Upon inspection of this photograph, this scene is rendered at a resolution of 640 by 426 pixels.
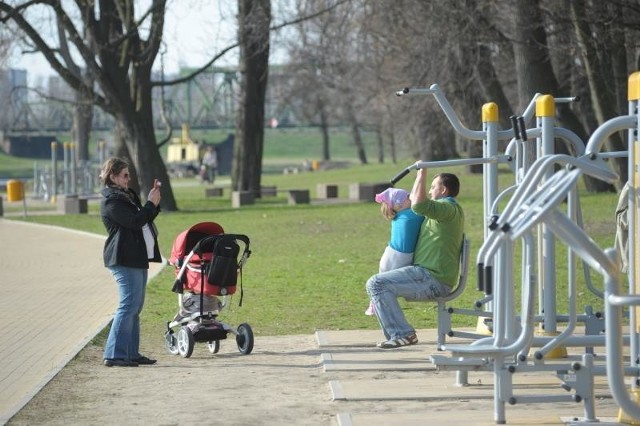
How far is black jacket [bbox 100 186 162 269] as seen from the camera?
11.0 m

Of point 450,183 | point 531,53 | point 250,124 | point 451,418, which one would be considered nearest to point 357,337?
point 450,183

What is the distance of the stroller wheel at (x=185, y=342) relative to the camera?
11.4m

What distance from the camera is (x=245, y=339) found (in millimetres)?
11547

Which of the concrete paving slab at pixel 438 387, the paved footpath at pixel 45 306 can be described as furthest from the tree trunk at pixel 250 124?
the concrete paving slab at pixel 438 387

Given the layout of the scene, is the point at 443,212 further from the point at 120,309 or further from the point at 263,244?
the point at 263,244

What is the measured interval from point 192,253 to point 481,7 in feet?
61.5

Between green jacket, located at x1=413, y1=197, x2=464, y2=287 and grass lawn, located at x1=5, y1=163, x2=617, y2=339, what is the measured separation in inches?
94.2

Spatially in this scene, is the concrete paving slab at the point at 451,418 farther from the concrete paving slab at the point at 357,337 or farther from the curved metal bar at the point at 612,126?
the concrete paving slab at the point at 357,337

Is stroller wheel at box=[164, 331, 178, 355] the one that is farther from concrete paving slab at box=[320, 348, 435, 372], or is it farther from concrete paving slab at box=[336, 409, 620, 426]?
concrete paving slab at box=[336, 409, 620, 426]

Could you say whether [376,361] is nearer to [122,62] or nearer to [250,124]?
[122,62]

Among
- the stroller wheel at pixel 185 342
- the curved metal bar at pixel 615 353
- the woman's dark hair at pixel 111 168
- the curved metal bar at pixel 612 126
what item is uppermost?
the curved metal bar at pixel 612 126

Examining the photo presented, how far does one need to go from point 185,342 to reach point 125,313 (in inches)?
25.4

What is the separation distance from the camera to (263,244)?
25.1 metres

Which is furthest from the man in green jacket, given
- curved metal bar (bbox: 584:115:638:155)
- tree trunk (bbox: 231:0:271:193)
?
tree trunk (bbox: 231:0:271:193)
